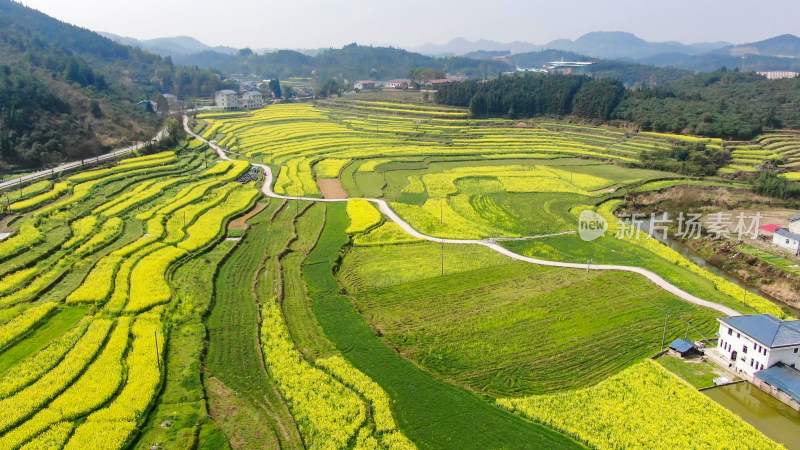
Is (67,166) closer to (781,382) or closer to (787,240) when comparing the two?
(781,382)

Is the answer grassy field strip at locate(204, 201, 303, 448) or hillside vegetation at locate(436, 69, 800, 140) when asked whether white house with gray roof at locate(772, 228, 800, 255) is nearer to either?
grassy field strip at locate(204, 201, 303, 448)

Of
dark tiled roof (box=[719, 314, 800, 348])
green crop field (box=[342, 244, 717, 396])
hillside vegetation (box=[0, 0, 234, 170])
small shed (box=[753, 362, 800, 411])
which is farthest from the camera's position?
hillside vegetation (box=[0, 0, 234, 170])

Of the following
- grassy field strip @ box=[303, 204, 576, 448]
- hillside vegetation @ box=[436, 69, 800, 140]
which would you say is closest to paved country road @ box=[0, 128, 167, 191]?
grassy field strip @ box=[303, 204, 576, 448]

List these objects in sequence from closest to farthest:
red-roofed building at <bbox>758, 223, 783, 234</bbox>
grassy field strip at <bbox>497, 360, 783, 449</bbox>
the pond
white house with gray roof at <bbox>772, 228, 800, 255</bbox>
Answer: grassy field strip at <bbox>497, 360, 783, 449</bbox> → the pond → white house with gray roof at <bbox>772, 228, 800, 255</bbox> → red-roofed building at <bbox>758, 223, 783, 234</bbox>

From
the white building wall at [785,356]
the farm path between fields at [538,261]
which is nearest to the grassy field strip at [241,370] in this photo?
the farm path between fields at [538,261]

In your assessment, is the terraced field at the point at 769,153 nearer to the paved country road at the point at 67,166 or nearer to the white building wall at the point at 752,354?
the white building wall at the point at 752,354

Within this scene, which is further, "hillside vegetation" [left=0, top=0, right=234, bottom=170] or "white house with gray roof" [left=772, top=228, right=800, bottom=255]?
"hillside vegetation" [left=0, top=0, right=234, bottom=170]

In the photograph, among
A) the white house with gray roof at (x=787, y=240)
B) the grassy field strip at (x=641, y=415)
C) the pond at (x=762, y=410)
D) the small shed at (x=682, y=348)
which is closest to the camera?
the grassy field strip at (x=641, y=415)

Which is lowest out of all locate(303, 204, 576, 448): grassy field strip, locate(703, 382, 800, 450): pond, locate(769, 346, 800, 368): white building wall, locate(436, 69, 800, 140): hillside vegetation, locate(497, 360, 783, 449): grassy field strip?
locate(703, 382, 800, 450): pond
